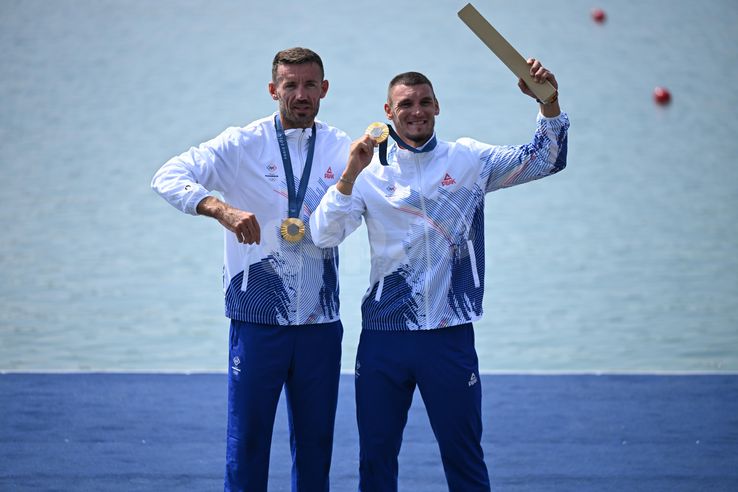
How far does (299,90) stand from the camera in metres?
2.83

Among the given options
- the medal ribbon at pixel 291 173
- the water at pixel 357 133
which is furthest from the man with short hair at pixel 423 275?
the water at pixel 357 133

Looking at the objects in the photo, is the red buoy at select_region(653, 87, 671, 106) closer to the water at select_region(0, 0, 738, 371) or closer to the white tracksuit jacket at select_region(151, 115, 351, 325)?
the water at select_region(0, 0, 738, 371)

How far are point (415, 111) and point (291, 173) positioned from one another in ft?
1.22

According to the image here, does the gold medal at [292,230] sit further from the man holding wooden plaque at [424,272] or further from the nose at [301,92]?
the nose at [301,92]

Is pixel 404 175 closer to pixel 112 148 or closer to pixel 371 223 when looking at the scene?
pixel 371 223

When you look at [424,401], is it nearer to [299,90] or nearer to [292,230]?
[292,230]

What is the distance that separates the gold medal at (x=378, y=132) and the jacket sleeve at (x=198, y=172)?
42cm

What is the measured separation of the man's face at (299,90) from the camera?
2820 millimetres

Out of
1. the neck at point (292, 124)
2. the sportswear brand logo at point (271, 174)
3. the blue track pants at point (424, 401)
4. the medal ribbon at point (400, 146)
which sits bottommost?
the blue track pants at point (424, 401)

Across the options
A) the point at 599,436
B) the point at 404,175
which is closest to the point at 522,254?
the point at 599,436

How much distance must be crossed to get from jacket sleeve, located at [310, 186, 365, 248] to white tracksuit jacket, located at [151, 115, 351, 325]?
0.10m

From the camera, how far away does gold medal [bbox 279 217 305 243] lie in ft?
9.11

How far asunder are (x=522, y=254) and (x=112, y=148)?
424cm

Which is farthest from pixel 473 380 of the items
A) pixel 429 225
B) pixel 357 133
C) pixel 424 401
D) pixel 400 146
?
pixel 357 133
